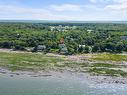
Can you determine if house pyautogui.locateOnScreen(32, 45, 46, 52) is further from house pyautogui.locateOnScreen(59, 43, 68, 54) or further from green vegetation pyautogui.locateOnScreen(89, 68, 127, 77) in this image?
green vegetation pyautogui.locateOnScreen(89, 68, 127, 77)

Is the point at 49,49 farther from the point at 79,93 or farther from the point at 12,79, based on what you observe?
the point at 79,93

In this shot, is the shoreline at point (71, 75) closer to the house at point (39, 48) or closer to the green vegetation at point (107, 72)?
the green vegetation at point (107, 72)

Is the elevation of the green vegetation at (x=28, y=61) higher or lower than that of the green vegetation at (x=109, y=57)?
higher

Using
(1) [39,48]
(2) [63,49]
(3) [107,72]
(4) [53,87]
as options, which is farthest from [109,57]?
(4) [53,87]

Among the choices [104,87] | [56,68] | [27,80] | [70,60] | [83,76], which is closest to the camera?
[104,87]

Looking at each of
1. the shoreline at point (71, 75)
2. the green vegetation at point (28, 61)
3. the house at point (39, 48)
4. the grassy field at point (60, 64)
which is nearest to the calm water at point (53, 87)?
the shoreline at point (71, 75)

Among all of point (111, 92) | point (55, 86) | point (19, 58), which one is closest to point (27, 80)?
point (55, 86)
